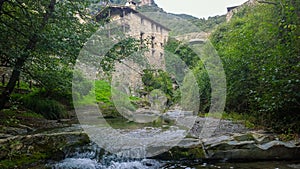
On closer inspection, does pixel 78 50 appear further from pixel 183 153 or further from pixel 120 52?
pixel 183 153

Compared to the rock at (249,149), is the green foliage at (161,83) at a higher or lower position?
higher

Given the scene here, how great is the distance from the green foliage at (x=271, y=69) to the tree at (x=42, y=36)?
143 inches

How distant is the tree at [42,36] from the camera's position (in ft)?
15.5

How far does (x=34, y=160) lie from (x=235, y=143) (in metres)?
3.75

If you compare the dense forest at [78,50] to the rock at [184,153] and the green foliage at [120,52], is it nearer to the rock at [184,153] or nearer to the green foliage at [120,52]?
the green foliage at [120,52]

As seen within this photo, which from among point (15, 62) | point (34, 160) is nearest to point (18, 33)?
point (15, 62)

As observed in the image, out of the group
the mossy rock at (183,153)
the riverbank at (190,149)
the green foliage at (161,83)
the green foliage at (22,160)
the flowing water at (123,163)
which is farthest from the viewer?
the green foliage at (161,83)

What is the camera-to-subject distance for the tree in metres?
4.71

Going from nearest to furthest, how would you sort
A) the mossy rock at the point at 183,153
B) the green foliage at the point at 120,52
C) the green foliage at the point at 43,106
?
the mossy rock at the point at 183,153, the green foliage at the point at 120,52, the green foliage at the point at 43,106

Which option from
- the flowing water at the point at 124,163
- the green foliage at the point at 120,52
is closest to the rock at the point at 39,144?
the flowing water at the point at 124,163

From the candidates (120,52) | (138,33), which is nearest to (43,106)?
(120,52)

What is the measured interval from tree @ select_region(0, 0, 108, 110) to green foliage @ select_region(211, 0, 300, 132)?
3.63 m

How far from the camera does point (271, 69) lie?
4449mm

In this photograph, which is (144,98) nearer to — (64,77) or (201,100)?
(201,100)
